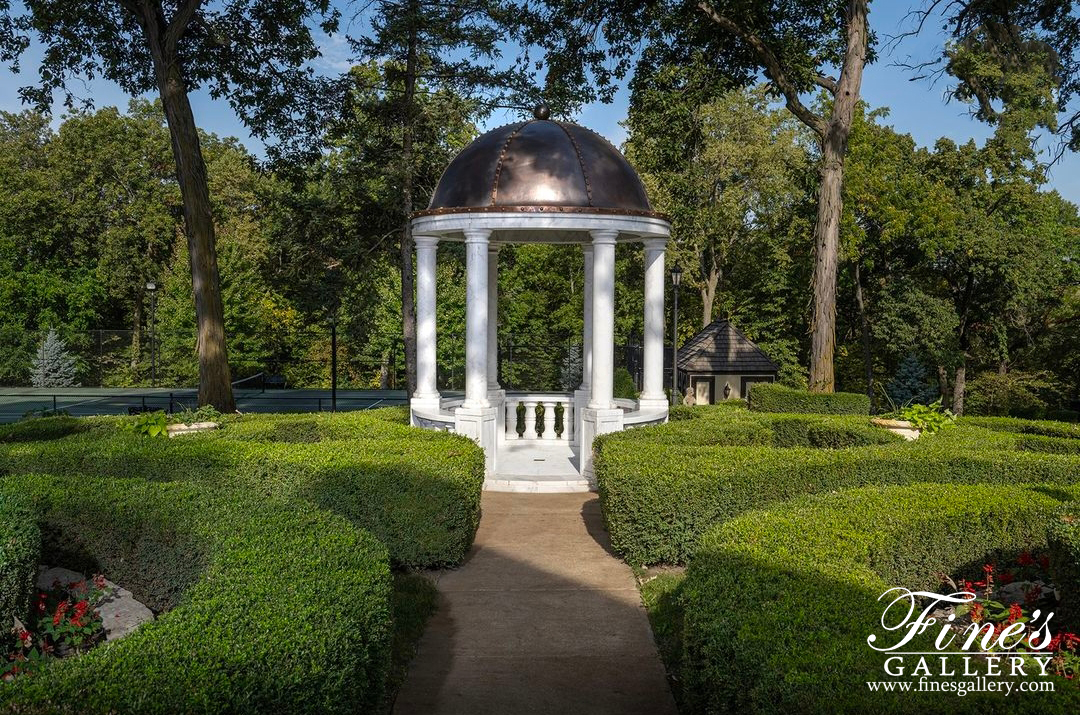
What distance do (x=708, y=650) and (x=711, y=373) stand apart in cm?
2454

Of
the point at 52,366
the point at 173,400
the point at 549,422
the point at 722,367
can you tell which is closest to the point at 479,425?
the point at 549,422

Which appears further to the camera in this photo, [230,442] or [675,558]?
[230,442]

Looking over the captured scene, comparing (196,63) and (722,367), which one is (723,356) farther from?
(196,63)

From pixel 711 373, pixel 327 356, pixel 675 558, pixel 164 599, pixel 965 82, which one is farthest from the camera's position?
pixel 327 356

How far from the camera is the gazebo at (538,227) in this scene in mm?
14766

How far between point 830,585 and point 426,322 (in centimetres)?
1176

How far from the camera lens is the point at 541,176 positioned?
14875 millimetres

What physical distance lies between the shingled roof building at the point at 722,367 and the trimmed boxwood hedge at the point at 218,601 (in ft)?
74.9

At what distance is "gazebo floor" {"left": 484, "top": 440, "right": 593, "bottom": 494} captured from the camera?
47.8 ft

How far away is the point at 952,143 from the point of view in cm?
3525

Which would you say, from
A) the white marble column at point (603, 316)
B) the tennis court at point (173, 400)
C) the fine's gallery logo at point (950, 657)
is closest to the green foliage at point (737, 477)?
the fine's gallery logo at point (950, 657)

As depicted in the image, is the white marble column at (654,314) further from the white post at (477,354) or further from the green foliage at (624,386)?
the green foliage at (624,386)

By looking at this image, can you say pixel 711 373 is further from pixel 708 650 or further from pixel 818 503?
pixel 708 650

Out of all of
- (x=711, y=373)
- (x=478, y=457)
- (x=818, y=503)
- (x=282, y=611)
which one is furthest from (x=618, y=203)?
(x=711, y=373)
